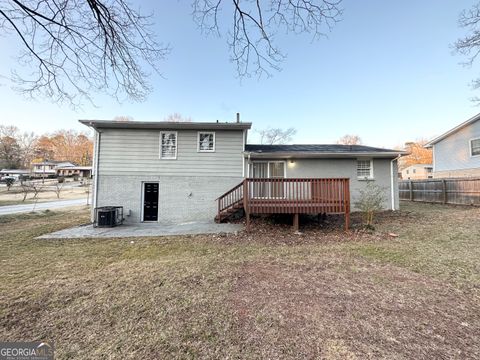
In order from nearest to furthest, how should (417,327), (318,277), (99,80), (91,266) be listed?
(417,327) → (318,277) → (99,80) → (91,266)

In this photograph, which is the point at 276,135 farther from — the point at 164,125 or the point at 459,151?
the point at 164,125

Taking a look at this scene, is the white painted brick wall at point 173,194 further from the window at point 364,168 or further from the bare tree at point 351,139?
the bare tree at point 351,139

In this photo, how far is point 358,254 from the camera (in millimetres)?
5262

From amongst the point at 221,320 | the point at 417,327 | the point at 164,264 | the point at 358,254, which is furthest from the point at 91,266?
the point at 358,254

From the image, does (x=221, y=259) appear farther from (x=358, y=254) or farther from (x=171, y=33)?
(x=171, y=33)

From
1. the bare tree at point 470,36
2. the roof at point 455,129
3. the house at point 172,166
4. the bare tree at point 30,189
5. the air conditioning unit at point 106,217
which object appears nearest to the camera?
the bare tree at point 470,36

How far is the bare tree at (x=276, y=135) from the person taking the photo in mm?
39562

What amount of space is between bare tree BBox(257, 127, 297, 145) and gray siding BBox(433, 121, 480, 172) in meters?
23.3

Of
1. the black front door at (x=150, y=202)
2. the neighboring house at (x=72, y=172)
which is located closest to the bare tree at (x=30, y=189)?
the black front door at (x=150, y=202)

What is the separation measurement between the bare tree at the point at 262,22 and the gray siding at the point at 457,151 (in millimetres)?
17801

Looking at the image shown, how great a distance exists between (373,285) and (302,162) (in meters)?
7.95

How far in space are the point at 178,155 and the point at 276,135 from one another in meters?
31.9

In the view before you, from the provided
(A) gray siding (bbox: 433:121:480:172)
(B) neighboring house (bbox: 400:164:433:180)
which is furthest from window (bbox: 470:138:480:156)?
(B) neighboring house (bbox: 400:164:433:180)

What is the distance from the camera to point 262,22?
12.2 feet
